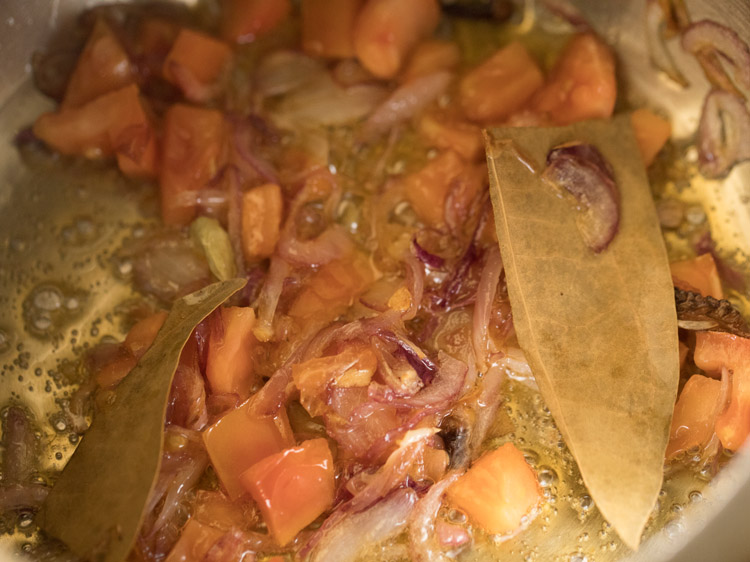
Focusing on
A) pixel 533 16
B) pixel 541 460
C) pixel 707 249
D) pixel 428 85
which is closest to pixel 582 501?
pixel 541 460

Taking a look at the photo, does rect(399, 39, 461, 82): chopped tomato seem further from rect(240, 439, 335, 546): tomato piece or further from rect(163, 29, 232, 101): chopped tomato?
rect(240, 439, 335, 546): tomato piece

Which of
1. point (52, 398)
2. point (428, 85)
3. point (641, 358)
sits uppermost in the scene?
point (428, 85)

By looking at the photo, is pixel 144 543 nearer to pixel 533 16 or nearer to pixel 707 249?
pixel 707 249

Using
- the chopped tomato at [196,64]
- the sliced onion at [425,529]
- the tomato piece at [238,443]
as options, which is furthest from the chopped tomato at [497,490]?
the chopped tomato at [196,64]

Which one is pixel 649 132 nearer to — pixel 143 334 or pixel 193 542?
pixel 143 334

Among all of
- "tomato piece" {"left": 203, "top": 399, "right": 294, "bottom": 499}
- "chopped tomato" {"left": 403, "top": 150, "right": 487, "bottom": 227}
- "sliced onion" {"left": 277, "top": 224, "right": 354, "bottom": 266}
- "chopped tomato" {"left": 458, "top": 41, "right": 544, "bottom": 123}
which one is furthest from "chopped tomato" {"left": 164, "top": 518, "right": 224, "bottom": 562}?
"chopped tomato" {"left": 458, "top": 41, "right": 544, "bottom": 123}

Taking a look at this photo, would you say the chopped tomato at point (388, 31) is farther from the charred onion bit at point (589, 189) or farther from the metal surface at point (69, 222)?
the charred onion bit at point (589, 189)
